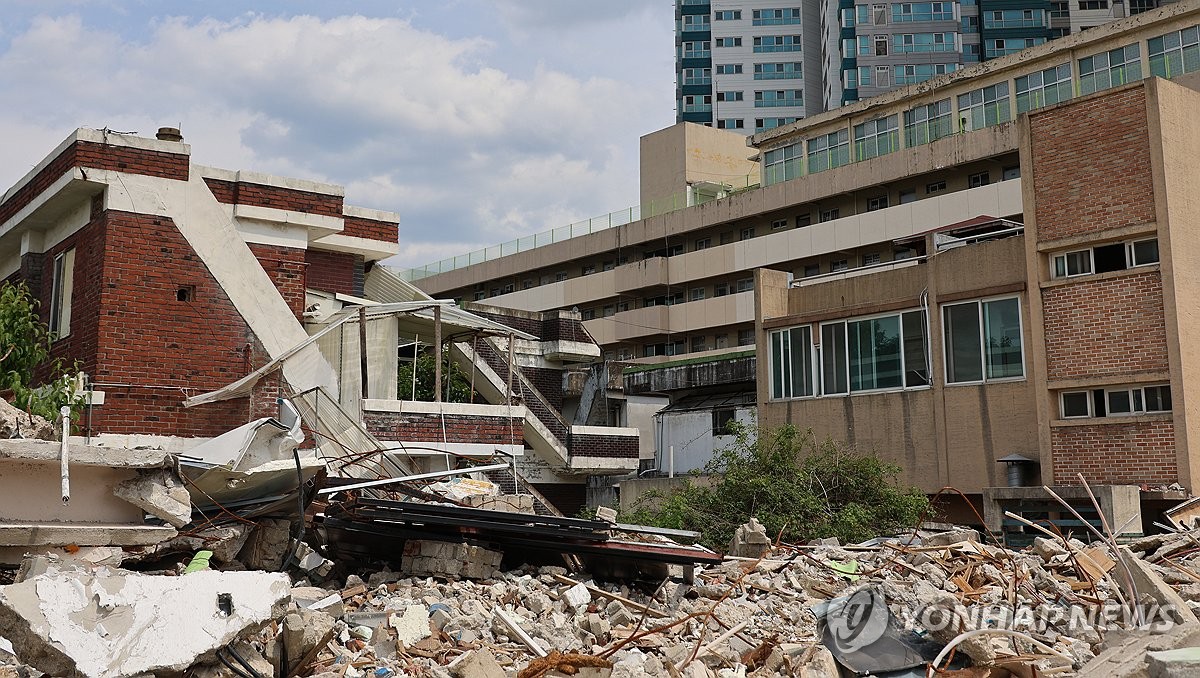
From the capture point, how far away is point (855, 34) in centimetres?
7088

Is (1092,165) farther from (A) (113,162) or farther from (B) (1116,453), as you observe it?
(A) (113,162)

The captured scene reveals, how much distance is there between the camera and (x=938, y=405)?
21.2 meters

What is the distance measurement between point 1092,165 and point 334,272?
544 inches

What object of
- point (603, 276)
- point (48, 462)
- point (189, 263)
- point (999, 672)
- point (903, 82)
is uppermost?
point (903, 82)

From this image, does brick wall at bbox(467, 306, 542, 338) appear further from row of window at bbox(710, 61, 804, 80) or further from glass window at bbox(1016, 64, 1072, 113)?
row of window at bbox(710, 61, 804, 80)

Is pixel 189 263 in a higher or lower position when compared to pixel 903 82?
lower

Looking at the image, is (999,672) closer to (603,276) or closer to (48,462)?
(48,462)

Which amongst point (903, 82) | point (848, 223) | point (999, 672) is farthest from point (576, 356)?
point (903, 82)

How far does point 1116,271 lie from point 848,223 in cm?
2521

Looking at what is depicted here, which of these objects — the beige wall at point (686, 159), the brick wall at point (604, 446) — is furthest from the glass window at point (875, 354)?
the beige wall at point (686, 159)

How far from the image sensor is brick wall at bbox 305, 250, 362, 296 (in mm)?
18578

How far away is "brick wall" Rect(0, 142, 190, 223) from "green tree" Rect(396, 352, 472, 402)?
8251 mm

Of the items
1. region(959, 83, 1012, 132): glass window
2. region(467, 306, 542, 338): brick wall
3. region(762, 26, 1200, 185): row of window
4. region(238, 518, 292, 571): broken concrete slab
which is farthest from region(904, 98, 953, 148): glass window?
region(238, 518, 292, 571): broken concrete slab

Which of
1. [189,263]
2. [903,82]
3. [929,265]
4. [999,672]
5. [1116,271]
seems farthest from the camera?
[903,82]
